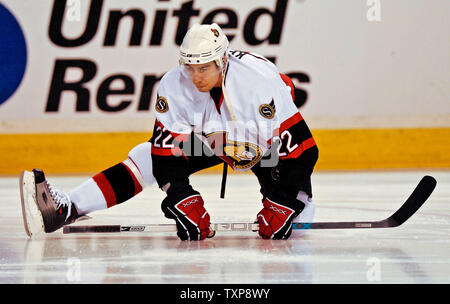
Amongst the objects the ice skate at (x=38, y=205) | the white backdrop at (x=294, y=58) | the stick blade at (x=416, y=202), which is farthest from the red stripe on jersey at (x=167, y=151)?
the white backdrop at (x=294, y=58)

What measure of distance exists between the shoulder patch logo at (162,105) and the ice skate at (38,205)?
435 millimetres

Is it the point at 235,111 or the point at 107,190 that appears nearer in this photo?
the point at 235,111

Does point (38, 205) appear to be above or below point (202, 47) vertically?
below

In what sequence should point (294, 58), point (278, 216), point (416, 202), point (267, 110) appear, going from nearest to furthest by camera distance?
point (267, 110), point (278, 216), point (416, 202), point (294, 58)

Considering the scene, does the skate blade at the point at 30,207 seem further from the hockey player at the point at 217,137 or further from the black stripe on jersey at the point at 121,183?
the black stripe on jersey at the point at 121,183

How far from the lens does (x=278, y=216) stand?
226 cm

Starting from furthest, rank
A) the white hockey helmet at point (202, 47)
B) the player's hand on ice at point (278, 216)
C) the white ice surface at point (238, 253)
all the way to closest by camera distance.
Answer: the player's hand on ice at point (278, 216)
the white hockey helmet at point (202, 47)
the white ice surface at point (238, 253)

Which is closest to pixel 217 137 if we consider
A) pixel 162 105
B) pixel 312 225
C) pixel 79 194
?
pixel 162 105

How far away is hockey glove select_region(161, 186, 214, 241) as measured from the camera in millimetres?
2217

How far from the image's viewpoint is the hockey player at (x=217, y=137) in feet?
7.00

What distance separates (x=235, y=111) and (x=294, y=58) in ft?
9.21

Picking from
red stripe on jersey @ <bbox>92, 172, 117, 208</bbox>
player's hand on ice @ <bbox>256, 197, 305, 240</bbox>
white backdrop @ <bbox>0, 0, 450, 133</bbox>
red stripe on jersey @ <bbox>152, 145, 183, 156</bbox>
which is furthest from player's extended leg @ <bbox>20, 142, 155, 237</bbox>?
white backdrop @ <bbox>0, 0, 450, 133</bbox>

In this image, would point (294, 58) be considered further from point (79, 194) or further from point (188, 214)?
point (188, 214)

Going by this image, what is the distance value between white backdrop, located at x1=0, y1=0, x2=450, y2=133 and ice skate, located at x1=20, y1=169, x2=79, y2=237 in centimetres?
259
